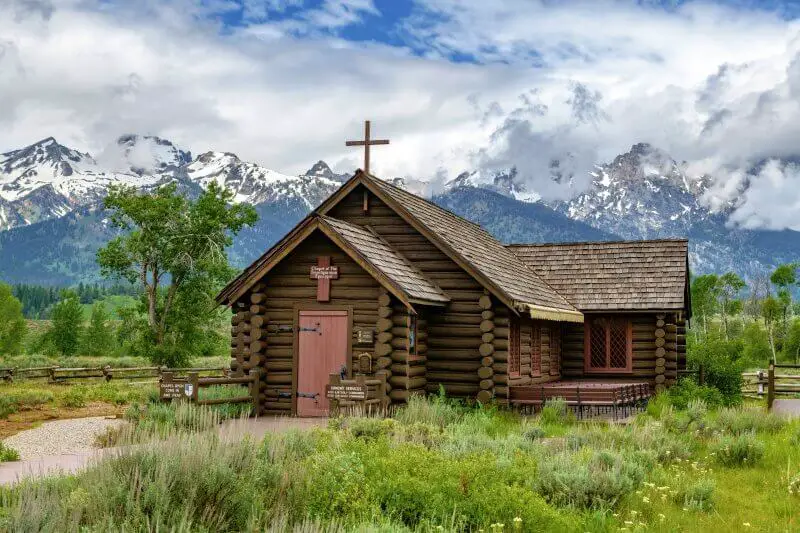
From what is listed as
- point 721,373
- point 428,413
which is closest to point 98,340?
point 721,373

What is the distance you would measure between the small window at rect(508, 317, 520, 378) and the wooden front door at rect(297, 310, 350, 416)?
16.0ft

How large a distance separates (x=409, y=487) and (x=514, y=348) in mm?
14583

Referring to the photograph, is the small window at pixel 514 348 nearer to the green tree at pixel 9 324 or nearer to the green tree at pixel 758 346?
the green tree at pixel 758 346

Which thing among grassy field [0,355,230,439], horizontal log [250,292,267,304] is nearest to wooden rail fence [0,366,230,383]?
grassy field [0,355,230,439]

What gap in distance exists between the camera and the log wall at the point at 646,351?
2680 cm

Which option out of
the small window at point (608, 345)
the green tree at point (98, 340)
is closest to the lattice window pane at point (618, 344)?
the small window at point (608, 345)

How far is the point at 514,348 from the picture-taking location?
2347 centimetres

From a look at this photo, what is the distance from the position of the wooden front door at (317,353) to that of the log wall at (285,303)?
214mm

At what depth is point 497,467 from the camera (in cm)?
1041

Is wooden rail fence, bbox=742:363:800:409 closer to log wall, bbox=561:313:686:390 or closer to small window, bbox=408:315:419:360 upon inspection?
log wall, bbox=561:313:686:390

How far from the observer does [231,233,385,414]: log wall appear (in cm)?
2052

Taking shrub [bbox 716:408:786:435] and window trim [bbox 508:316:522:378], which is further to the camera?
window trim [bbox 508:316:522:378]

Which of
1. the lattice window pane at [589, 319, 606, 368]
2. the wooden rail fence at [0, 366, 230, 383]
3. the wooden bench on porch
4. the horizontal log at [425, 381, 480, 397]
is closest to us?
the wooden bench on porch

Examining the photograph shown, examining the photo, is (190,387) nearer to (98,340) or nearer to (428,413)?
(428,413)
